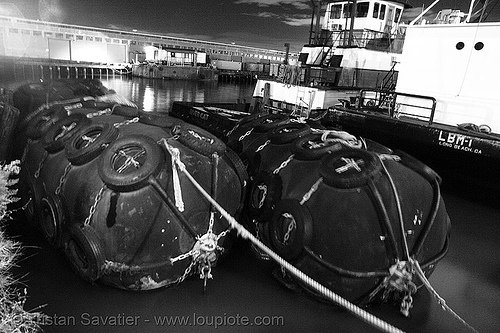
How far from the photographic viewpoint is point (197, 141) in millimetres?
3885

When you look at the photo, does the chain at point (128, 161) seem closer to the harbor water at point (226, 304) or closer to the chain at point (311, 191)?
the harbor water at point (226, 304)

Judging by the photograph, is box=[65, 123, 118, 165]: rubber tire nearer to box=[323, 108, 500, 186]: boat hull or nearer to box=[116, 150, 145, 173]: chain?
box=[116, 150, 145, 173]: chain

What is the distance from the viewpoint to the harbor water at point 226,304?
11.7 ft

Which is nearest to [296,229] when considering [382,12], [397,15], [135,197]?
[135,197]

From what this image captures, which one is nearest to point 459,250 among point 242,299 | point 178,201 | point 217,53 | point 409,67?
point 242,299

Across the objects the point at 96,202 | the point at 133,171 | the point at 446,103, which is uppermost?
the point at 446,103

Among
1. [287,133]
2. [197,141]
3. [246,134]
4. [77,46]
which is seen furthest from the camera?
[77,46]

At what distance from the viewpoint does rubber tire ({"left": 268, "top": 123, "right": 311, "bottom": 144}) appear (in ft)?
15.5

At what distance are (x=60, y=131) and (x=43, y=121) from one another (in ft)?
2.48

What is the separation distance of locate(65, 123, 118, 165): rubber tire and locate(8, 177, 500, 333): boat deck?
1.44 m

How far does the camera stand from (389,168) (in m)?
3.77

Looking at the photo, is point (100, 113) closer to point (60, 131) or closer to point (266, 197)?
point (60, 131)

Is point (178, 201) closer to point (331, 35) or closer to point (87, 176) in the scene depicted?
point (87, 176)

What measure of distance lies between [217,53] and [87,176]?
85.5 metres
